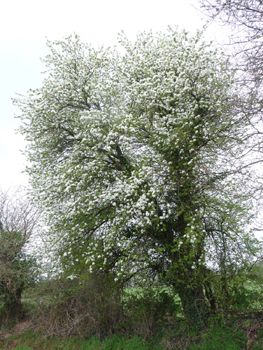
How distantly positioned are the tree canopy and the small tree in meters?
3.95

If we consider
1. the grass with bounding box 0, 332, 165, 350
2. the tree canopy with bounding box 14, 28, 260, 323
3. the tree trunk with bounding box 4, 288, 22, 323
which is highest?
the tree canopy with bounding box 14, 28, 260, 323

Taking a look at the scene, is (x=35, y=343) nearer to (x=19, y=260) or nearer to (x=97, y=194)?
(x=19, y=260)

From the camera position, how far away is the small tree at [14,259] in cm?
1413

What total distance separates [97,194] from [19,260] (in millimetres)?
7843

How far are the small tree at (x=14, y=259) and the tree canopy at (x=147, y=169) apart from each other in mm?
3945

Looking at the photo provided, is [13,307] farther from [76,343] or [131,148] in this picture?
[131,148]

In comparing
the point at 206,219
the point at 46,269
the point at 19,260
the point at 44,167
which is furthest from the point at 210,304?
the point at 19,260

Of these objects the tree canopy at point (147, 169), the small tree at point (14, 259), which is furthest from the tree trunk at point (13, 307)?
the tree canopy at point (147, 169)

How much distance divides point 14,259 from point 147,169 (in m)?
9.60

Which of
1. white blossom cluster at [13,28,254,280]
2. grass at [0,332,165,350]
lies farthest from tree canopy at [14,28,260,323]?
grass at [0,332,165,350]

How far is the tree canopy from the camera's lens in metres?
9.00

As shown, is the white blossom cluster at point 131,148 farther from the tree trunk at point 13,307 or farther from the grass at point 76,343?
the tree trunk at point 13,307

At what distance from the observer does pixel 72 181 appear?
9852mm

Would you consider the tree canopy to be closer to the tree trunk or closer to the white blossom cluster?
the white blossom cluster
